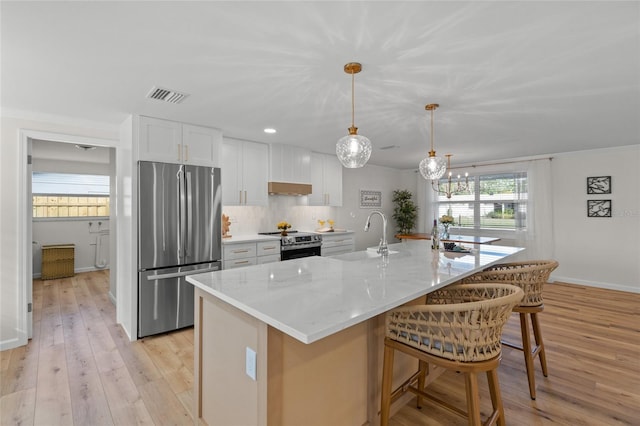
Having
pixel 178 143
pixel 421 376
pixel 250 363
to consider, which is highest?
pixel 178 143

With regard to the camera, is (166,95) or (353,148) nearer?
(353,148)

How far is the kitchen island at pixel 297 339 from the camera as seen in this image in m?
1.31

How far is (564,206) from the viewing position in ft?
18.0

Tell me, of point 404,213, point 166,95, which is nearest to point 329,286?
point 166,95

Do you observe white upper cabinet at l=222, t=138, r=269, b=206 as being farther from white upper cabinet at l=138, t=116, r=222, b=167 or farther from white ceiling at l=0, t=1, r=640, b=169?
white ceiling at l=0, t=1, r=640, b=169

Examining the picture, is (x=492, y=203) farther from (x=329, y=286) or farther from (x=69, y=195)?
(x=69, y=195)

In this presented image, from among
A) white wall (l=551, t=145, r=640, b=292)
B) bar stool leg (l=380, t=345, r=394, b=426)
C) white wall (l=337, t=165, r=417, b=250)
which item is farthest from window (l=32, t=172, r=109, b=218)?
white wall (l=551, t=145, r=640, b=292)

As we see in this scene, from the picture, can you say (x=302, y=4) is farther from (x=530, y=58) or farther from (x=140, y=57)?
(x=530, y=58)

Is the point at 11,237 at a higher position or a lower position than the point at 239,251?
higher

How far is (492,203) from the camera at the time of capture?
6273mm

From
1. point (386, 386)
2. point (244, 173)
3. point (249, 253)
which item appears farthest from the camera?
point (244, 173)

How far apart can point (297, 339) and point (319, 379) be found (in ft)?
1.64

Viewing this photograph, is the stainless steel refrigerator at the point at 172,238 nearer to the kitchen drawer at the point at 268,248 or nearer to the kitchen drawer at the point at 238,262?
the kitchen drawer at the point at 238,262

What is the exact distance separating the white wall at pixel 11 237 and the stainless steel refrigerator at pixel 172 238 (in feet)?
3.72
